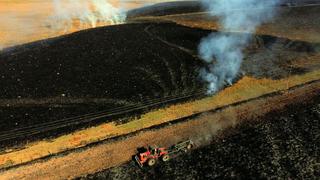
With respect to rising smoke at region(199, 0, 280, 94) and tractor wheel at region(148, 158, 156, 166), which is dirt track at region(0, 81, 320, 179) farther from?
rising smoke at region(199, 0, 280, 94)

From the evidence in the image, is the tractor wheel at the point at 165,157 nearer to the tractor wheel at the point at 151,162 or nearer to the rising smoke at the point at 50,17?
the tractor wheel at the point at 151,162

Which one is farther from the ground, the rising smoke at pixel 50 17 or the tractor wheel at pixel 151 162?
the rising smoke at pixel 50 17

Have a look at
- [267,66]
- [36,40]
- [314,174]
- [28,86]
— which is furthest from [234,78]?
[36,40]

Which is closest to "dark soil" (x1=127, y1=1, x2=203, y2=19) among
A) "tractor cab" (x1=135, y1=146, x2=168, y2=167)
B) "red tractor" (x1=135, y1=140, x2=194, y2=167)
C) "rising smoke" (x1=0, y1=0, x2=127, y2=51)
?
"rising smoke" (x1=0, y1=0, x2=127, y2=51)

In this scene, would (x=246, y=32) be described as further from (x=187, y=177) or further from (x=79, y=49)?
(x=187, y=177)

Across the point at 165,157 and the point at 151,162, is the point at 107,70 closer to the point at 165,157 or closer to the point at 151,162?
the point at 165,157

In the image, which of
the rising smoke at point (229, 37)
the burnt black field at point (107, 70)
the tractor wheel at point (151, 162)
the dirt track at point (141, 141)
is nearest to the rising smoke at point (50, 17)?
the burnt black field at point (107, 70)

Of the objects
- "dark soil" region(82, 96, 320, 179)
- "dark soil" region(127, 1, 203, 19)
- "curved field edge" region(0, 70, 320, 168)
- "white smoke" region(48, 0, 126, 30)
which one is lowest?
"dark soil" region(82, 96, 320, 179)
